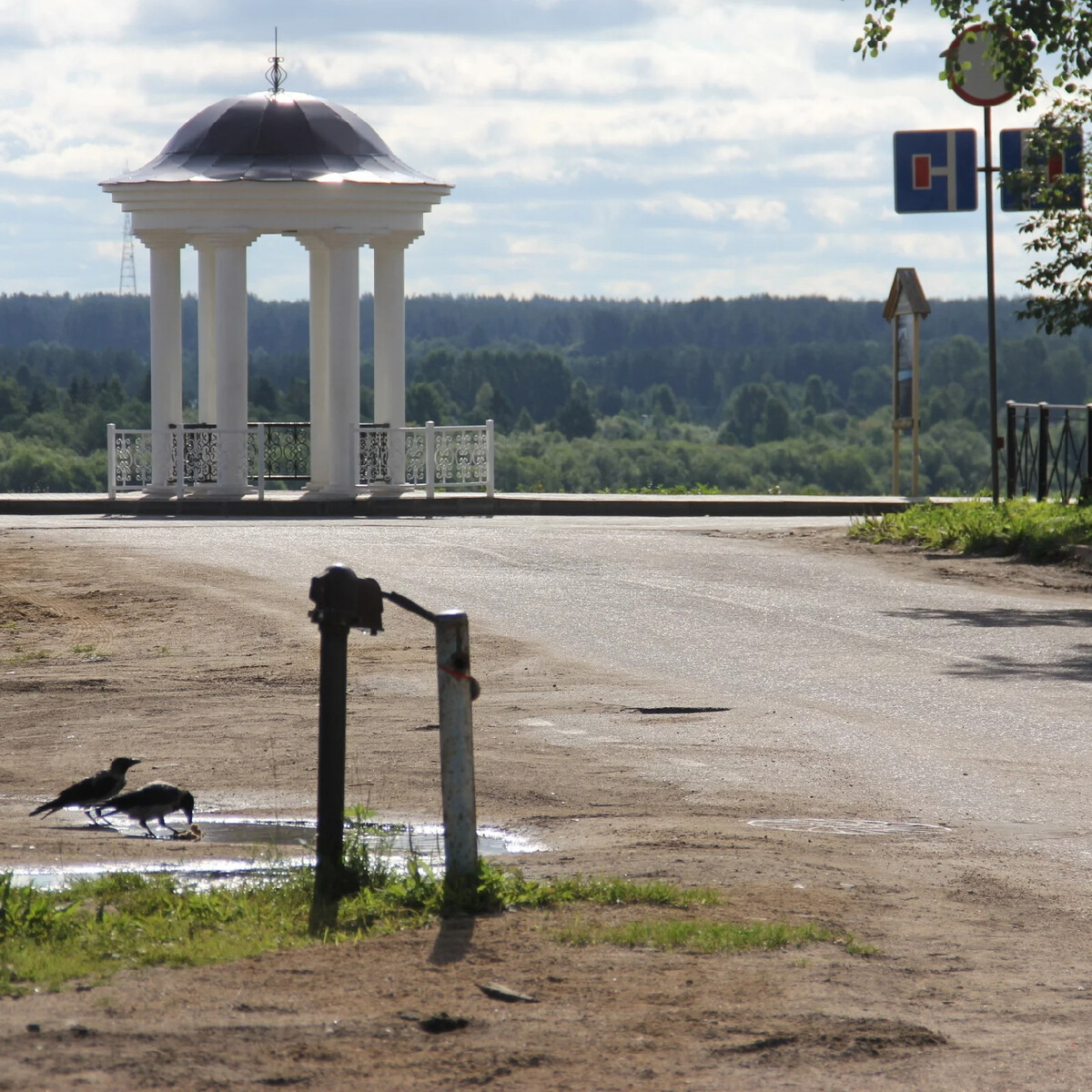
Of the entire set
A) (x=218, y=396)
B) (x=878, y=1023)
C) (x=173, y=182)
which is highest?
(x=173, y=182)

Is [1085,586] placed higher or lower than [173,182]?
lower

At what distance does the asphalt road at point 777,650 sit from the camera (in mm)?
7652

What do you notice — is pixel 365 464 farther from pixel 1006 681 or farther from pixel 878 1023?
pixel 878 1023

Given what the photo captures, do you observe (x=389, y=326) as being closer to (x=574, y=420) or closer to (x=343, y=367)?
(x=343, y=367)

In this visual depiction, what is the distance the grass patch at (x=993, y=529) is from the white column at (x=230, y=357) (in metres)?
9.60

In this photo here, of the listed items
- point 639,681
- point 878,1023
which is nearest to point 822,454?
point 639,681

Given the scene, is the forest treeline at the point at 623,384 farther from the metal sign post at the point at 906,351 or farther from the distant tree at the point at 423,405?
the metal sign post at the point at 906,351

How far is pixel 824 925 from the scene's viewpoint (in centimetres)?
525

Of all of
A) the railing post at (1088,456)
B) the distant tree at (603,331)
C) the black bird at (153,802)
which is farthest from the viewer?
the distant tree at (603,331)

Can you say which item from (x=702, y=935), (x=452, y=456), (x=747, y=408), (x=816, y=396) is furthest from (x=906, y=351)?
(x=816, y=396)

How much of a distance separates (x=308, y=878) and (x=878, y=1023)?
6.20 ft

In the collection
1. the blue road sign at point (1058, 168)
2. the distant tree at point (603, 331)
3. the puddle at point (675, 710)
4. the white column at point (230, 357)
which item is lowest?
the puddle at point (675, 710)

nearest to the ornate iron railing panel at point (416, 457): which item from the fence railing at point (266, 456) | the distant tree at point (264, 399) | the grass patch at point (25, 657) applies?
the fence railing at point (266, 456)

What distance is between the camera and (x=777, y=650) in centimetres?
1173
